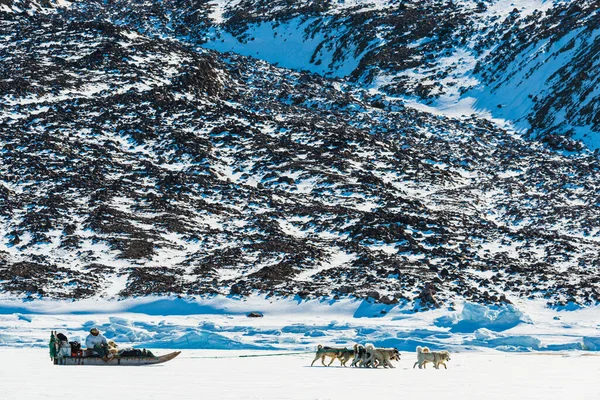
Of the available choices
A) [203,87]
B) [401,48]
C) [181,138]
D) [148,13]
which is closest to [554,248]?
[181,138]

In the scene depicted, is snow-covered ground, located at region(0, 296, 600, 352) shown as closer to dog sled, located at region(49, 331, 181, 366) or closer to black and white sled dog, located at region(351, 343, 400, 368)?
black and white sled dog, located at region(351, 343, 400, 368)

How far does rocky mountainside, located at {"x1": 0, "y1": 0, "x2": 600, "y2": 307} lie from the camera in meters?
54.3

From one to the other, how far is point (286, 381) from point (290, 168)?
62171 millimetres

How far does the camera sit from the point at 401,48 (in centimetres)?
12531

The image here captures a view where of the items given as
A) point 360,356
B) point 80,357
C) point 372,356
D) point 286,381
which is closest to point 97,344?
point 80,357

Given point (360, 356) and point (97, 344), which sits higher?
point (360, 356)

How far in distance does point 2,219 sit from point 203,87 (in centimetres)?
4409

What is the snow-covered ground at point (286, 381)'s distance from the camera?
13828 mm

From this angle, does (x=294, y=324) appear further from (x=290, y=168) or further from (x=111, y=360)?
(x=290, y=168)

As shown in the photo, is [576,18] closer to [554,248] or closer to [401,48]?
[401,48]

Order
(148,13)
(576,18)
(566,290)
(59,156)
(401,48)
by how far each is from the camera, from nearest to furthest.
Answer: (566,290) → (59,156) → (576,18) → (401,48) → (148,13)

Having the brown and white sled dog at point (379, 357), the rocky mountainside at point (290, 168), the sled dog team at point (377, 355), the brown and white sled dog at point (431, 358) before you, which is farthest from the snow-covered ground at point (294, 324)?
the brown and white sled dog at point (431, 358)

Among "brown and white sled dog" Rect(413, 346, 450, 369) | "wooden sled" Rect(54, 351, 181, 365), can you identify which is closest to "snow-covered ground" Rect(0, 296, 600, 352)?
"wooden sled" Rect(54, 351, 181, 365)

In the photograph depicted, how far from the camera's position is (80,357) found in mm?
21922
